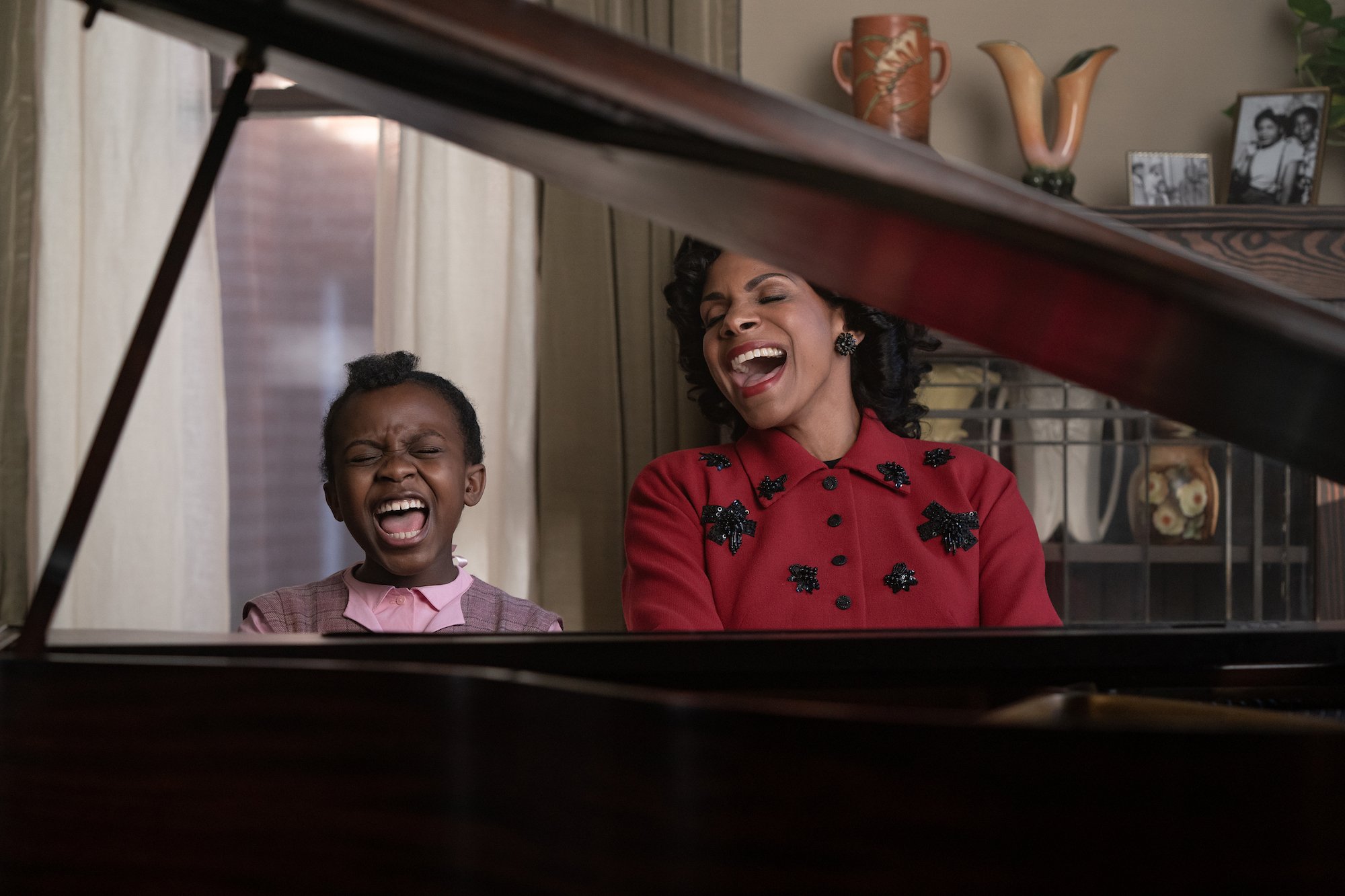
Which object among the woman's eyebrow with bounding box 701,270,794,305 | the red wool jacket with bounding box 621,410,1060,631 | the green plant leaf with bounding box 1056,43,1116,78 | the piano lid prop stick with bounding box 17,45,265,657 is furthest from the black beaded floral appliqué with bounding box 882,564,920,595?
the green plant leaf with bounding box 1056,43,1116,78

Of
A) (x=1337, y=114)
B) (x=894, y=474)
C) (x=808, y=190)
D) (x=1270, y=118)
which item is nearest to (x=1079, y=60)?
(x=1270, y=118)

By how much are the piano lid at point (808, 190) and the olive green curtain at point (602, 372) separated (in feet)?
5.27

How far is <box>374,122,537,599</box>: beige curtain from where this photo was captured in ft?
7.64

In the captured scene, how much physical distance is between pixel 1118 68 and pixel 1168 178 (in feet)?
1.22

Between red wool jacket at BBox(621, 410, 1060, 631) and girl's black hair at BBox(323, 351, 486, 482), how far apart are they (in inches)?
12.3

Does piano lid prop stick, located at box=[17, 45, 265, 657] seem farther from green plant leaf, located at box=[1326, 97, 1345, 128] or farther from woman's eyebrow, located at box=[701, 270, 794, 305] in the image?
green plant leaf, located at box=[1326, 97, 1345, 128]

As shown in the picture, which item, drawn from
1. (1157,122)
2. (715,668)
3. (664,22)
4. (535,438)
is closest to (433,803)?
(715,668)

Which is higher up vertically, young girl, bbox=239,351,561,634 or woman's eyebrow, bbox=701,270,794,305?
woman's eyebrow, bbox=701,270,794,305

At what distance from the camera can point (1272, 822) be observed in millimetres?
437

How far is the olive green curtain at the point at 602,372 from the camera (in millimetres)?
2252

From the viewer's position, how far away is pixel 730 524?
1484mm

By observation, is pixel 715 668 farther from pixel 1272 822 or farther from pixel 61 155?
pixel 61 155

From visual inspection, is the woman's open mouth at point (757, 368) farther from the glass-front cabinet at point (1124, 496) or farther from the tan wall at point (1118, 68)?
the tan wall at point (1118, 68)

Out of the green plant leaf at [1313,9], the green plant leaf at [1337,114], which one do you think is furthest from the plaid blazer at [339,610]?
the green plant leaf at [1313,9]
